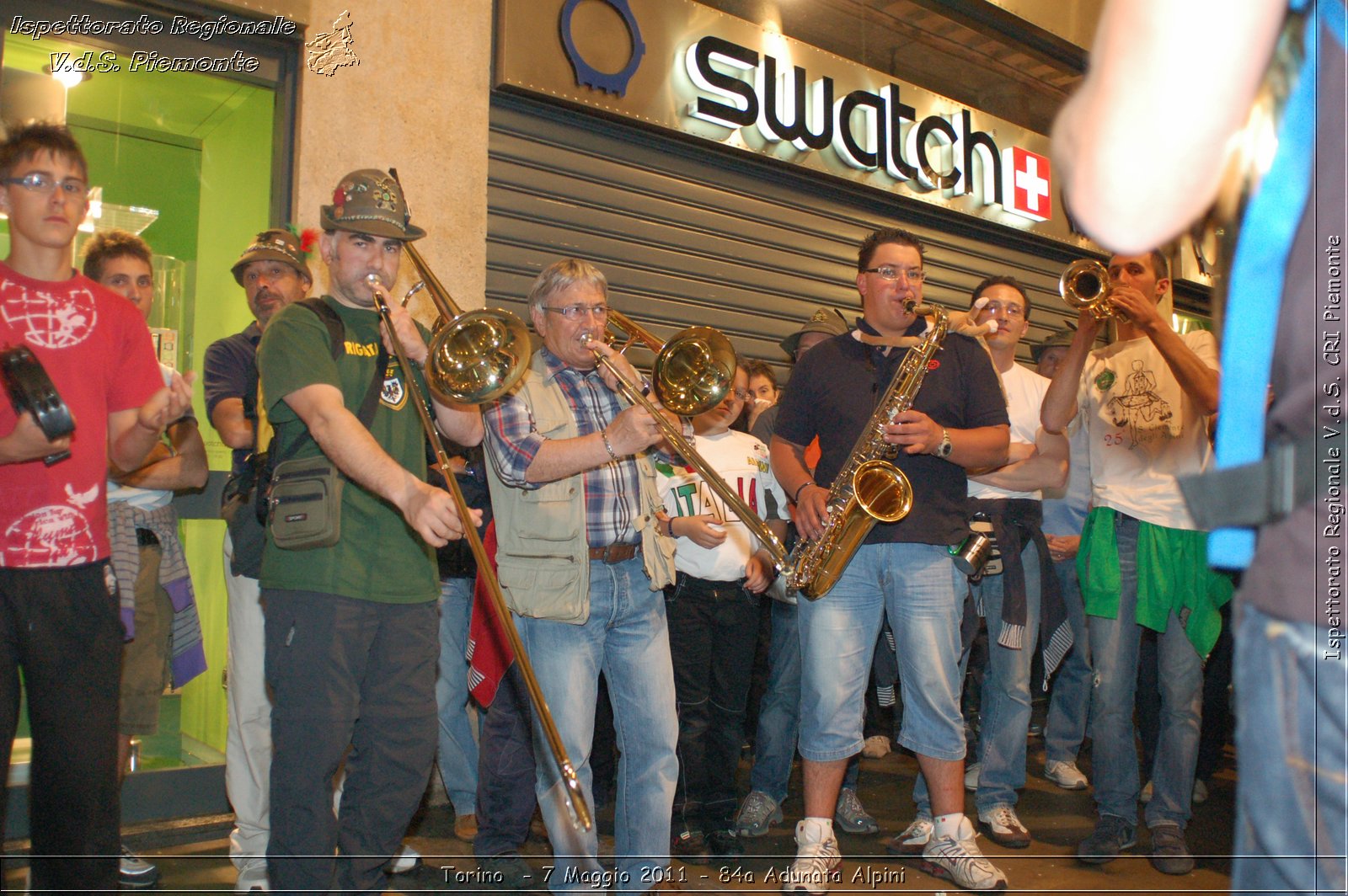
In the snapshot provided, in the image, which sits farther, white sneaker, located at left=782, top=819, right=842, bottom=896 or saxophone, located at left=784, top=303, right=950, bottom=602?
saxophone, located at left=784, top=303, right=950, bottom=602

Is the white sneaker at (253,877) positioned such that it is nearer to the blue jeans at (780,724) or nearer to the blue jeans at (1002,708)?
the blue jeans at (780,724)

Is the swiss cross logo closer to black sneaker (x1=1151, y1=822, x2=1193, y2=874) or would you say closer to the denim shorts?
the denim shorts

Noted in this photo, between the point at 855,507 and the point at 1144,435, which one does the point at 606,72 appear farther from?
the point at 1144,435

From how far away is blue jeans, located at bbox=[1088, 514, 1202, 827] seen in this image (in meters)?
4.65

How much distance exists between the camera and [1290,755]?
1116mm

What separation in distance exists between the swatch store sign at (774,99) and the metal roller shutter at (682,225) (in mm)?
177

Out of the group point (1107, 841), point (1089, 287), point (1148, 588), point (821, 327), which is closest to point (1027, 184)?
point (821, 327)

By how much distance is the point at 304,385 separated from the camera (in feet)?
10.7

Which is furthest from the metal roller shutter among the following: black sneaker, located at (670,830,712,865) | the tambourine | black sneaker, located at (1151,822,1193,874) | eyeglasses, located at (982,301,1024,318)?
black sneaker, located at (1151,822,1193,874)

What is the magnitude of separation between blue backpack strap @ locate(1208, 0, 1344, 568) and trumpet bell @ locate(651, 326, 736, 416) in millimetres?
3093

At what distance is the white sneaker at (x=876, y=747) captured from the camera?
22.6ft

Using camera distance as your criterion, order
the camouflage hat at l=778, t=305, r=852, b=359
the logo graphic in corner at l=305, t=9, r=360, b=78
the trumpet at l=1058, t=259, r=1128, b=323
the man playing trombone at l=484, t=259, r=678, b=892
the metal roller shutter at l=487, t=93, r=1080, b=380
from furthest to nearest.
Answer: the camouflage hat at l=778, t=305, r=852, b=359 < the metal roller shutter at l=487, t=93, r=1080, b=380 < the logo graphic in corner at l=305, t=9, r=360, b=78 < the trumpet at l=1058, t=259, r=1128, b=323 < the man playing trombone at l=484, t=259, r=678, b=892

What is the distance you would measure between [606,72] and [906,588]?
4423 mm

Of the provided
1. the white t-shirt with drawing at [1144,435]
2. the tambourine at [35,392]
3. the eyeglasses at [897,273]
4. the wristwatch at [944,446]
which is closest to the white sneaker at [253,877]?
the tambourine at [35,392]
